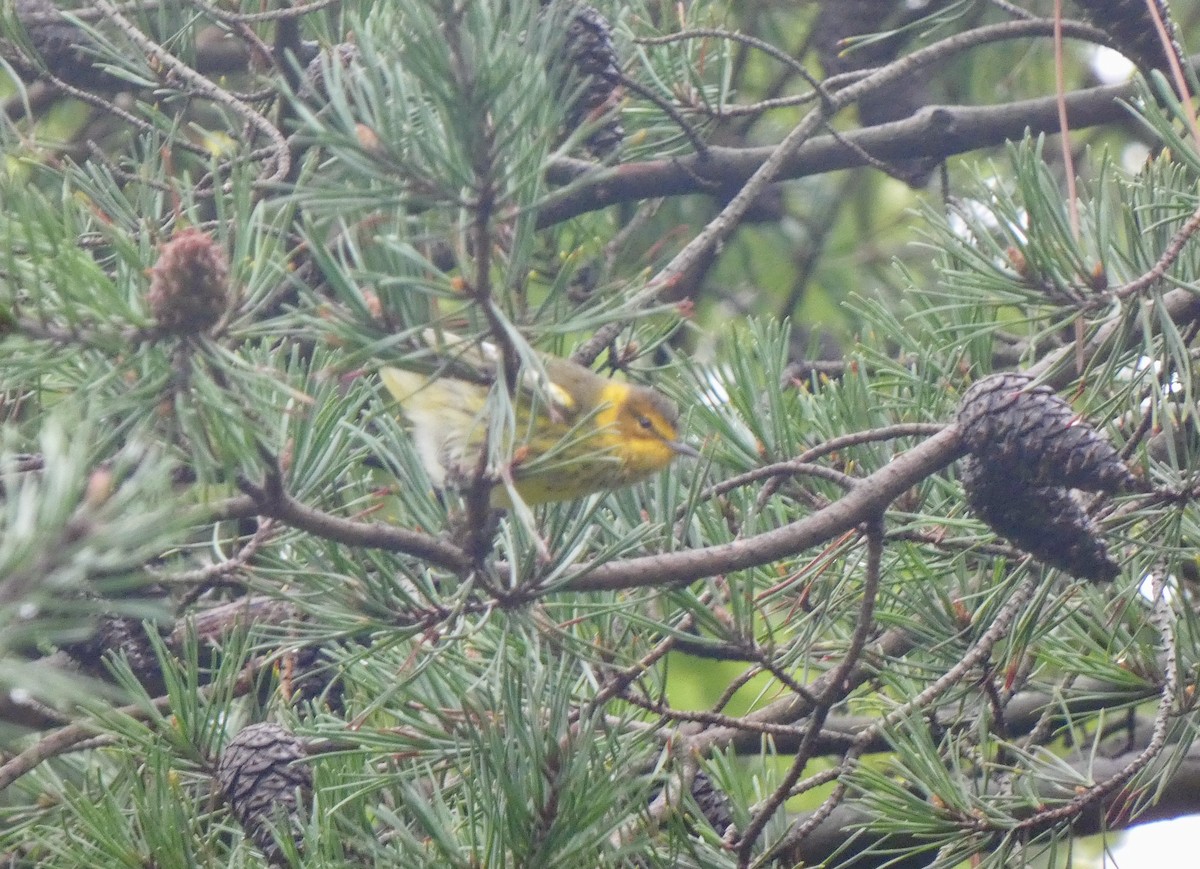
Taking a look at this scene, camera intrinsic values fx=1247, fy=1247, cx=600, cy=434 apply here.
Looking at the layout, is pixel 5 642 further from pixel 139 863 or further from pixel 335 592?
pixel 139 863

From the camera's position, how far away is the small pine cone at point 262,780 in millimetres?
1337

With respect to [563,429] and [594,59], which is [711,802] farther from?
[594,59]

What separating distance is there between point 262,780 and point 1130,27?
151cm

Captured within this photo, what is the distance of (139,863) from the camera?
1.27m

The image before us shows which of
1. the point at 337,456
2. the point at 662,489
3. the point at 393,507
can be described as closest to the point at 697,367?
the point at 662,489

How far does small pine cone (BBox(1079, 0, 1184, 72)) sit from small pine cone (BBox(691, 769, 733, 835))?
1.17m

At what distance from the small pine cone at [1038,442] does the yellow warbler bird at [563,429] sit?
1.23ft

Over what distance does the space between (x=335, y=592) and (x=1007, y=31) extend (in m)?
1.28

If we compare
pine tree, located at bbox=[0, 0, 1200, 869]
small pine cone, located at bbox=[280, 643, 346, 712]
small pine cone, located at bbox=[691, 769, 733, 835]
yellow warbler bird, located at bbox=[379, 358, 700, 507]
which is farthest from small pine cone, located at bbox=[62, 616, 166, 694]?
small pine cone, located at bbox=[691, 769, 733, 835]

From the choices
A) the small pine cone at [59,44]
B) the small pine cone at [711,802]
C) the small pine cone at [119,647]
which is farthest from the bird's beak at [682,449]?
the small pine cone at [59,44]

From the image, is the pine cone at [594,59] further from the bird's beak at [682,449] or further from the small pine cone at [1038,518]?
the small pine cone at [1038,518]

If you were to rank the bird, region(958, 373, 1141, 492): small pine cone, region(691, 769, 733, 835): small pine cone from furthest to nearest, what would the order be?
region(691, 769, 733, 835): small pine cone < the bird < region(958, 373, 1141, 492): small pine cone

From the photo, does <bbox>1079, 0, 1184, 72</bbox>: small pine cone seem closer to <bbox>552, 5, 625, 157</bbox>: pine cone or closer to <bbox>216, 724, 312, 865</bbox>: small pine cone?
<bbox>552, 5, 625, 157</bbox>: pine cone

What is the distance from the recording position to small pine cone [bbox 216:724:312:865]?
1337mm
